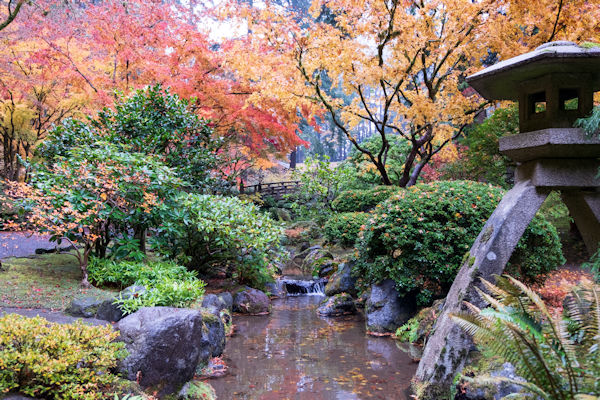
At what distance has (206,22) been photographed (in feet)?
37.0

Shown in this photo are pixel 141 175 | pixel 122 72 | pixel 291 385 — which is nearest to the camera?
pixel 291 385

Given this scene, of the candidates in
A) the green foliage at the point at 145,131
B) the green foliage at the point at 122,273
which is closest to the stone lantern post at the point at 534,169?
the green foliage at the point at 122,273

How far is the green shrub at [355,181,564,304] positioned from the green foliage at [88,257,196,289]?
3.56 meters

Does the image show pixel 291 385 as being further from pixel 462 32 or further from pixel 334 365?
pixel 462 32

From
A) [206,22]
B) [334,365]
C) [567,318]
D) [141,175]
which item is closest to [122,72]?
[206,22]

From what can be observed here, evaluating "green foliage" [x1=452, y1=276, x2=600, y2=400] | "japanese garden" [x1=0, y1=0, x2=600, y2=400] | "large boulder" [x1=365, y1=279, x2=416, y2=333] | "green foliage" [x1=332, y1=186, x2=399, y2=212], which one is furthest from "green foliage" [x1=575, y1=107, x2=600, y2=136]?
"green foliage" [x1=332, y1=186, x2=399, y2=212]

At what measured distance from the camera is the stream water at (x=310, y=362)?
189 inches

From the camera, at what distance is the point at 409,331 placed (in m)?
6.84

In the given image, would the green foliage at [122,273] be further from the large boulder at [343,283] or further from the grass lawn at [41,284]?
the large boulder at [343,283]

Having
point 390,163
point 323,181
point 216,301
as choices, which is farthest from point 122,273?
point 390,163

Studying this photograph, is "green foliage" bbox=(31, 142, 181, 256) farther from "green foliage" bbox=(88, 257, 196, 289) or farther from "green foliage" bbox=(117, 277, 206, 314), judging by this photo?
"green foliage" bbox=(117, 277, 206, 314)

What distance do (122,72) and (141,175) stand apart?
237 inches

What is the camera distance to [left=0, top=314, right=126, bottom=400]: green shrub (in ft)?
9.64

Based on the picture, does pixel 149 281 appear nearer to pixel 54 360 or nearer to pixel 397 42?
pixel 54 360
